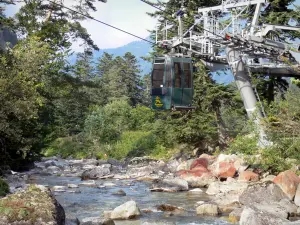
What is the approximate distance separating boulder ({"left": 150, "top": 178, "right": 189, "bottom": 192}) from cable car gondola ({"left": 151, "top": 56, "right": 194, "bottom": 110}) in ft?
11.9

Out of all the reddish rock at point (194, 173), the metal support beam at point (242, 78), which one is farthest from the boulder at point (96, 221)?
the metal support beam at point (242, 78)

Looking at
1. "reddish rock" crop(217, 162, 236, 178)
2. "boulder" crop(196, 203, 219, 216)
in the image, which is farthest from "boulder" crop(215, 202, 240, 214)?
"reddish rock" crop(217, 162, 236, 178)

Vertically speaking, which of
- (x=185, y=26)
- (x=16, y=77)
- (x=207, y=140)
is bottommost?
(x=207, y=140)

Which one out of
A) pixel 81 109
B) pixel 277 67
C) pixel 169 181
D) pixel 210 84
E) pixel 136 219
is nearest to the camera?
pixel 136 219

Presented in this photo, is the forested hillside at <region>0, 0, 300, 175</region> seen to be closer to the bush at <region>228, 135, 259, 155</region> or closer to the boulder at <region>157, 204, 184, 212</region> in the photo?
the bush at <region>228, 135, 259, 155</region>

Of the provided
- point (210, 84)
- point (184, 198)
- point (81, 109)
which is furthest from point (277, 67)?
point (81, 109)

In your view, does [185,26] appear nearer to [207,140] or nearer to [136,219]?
[207,140]

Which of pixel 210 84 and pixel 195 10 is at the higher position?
pixel 195 10

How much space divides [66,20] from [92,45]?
4.84 metres

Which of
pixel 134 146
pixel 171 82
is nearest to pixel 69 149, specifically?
pixel 134 146

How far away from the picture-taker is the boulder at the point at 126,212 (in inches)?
492

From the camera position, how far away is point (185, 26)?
2948 centimetres

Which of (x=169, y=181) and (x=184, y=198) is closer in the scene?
(x=184, y=198)

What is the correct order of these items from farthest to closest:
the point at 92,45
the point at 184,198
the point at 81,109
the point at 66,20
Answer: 1. the point at 81,109
2. the point at 92,45
3. the point at 66,20
4. the point at 184,198
